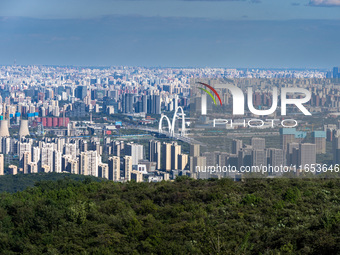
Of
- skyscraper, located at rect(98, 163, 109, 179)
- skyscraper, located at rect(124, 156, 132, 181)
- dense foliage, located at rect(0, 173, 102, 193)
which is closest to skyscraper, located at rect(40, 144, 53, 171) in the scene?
skyscraper, located at rect(98, 163, 109, 179)

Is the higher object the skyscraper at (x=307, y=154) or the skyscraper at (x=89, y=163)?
the skyscraper at (x=307, y=154)

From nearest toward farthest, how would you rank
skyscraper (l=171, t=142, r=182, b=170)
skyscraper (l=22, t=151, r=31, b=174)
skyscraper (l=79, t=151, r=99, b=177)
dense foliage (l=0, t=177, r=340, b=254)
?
dense foliage (l=0, t=177, r=340, b=254) < skyscraper (l=171, t=142, r=182, b=170) < skyscraper (l=79, t=151, r=99, b=177) < skyscraper (l=22, t=151, r=31, b=174)

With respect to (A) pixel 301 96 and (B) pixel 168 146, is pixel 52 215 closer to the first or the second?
(A) pixel 301 96

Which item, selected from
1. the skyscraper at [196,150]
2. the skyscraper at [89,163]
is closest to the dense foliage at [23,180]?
the skyscraper at [89,163]

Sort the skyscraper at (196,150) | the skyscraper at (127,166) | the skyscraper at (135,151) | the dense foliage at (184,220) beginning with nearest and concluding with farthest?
the dense foliage at (184,220) < the skyscraper at (196,150) < the skyscraper at (127,166) < the skyscraper at (135,151)

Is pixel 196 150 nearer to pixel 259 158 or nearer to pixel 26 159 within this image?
pixel 259 158

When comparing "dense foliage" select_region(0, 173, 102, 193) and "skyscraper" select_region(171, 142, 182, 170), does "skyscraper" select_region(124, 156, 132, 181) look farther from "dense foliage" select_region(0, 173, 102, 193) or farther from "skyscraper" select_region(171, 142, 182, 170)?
"dense foliage" select_region(0, 173, 102, 193)

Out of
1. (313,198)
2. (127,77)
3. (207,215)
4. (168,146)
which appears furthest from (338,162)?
(127,77)

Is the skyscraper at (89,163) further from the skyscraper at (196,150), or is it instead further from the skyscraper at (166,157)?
the skyscraper at (196,150)

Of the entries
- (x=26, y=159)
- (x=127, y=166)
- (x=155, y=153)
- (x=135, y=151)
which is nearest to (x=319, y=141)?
(x=127, y=166)
